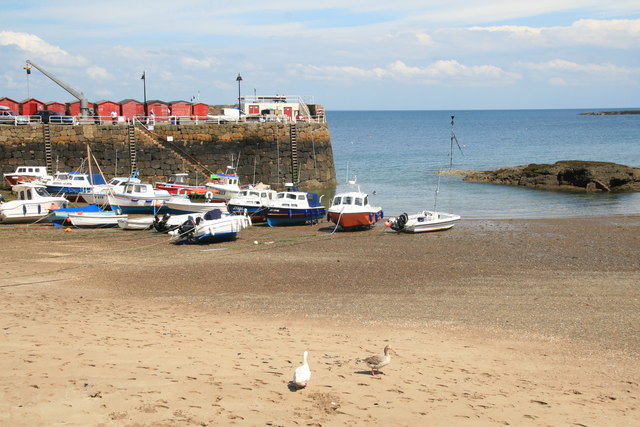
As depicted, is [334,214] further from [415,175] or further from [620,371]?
[415,175]

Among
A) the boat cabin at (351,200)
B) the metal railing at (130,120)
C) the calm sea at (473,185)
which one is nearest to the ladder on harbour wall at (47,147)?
the metal railing at (130,120)

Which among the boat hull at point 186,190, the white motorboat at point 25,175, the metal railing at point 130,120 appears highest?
the metal railing at point 130,120

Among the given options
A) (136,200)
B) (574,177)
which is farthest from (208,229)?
(574,177)

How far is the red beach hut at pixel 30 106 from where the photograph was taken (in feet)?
165

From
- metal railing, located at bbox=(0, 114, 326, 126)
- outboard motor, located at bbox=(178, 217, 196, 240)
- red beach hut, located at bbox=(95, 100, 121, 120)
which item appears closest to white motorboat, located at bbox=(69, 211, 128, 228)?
outboard motor, located at bbox=(178, 217, 196, 240)

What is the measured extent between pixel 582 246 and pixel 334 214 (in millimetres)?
9426

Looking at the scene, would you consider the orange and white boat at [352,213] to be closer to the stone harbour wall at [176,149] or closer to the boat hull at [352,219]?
the boat hull at [352,219]

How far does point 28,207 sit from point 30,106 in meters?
24.2

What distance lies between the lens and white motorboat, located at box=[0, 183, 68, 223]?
1146 inches

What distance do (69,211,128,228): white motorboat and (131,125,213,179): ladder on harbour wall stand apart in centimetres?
1391

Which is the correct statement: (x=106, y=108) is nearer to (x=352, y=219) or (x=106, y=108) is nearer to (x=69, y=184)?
(x=69, y=184)

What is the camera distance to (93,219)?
28.4 metres

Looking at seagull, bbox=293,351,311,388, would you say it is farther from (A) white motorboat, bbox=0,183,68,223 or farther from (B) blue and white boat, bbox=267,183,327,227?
(A) white motorboat, bbox=0,183,68,223

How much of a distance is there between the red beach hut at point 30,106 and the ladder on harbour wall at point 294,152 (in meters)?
20.3
